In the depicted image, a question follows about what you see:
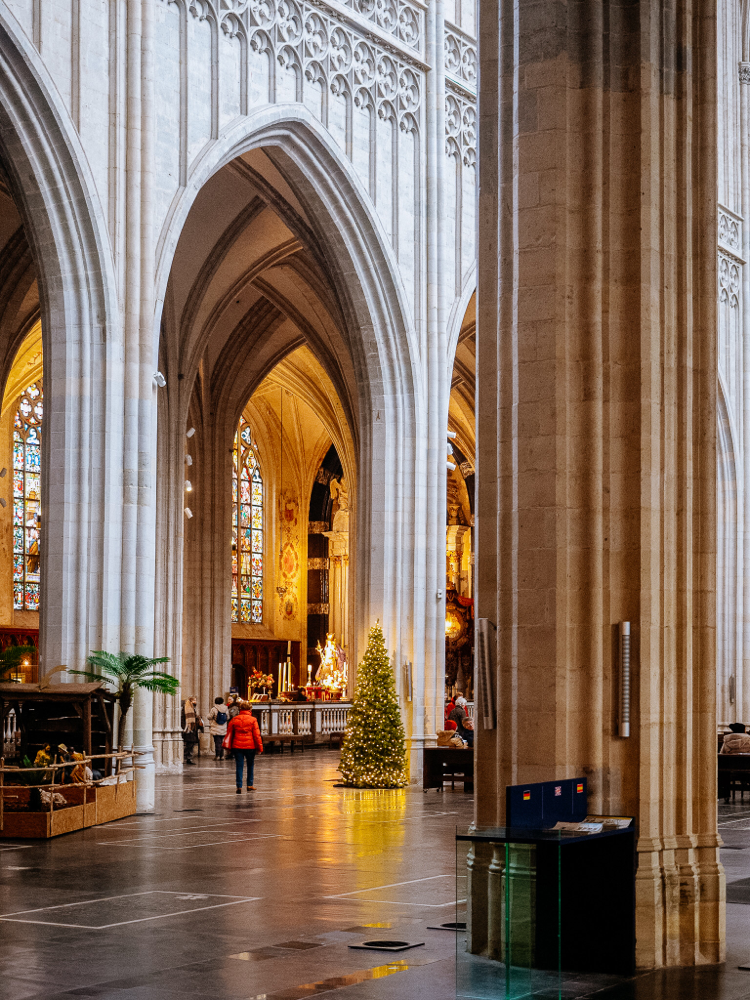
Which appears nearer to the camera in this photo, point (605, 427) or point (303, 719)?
point (605, 427)

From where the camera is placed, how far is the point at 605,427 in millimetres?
7668

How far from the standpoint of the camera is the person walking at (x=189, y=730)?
25516mm

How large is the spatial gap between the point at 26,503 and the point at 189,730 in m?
10.1

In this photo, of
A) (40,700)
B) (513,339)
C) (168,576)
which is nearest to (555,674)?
(513,339)

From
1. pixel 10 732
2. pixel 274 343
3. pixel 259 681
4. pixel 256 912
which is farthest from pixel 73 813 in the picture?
pixel 259 681

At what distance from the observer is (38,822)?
12672 mm

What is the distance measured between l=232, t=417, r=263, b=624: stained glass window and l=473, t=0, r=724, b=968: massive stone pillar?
3239 cm

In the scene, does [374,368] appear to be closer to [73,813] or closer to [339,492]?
[73,813]

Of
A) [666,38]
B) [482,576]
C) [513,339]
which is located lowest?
[482,576]

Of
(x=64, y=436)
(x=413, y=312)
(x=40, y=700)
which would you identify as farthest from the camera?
(x=413, y=312)

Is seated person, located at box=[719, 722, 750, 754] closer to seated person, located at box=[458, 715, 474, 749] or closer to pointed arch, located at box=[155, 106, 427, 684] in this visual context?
seated person, located at box=[458, 715, 474, 749]

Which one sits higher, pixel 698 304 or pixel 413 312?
pixel 413 312

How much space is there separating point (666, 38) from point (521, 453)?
258 centimetres

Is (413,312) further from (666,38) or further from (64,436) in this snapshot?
(666,38)
